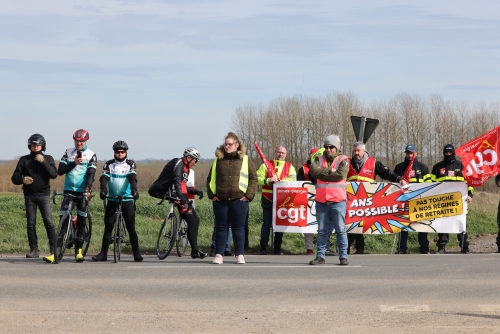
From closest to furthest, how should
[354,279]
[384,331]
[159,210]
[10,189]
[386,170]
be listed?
1. [384,331]
2. [354,279]
3. [386,170]
4. [159,210]
5. [10,189]

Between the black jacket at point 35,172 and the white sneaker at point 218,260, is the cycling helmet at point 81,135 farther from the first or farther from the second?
the white sneaker at point 218,260

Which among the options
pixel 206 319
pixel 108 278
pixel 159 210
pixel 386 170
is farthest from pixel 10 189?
pixel 206 319

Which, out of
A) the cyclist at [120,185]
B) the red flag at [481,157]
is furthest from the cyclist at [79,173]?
the red flag at [481,157]

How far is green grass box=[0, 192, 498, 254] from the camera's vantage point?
18.4m

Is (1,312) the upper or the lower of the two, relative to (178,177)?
lower

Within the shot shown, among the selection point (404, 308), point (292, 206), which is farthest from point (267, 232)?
point (404, 308)

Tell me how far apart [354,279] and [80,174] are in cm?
495

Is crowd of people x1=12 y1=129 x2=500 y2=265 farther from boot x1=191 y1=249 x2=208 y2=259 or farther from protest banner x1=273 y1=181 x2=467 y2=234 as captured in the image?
protest banner x1=273 y1=181 x2=467 y2=234

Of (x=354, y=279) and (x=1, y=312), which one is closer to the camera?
(x=1, y=312)

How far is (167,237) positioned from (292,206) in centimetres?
279

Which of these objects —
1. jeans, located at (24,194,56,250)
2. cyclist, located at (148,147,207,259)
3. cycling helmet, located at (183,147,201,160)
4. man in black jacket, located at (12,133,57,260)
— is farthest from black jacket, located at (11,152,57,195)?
cycling helmet, located at (183,147,201,160)

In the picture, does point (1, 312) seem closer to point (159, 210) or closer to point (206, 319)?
point (206, 319)

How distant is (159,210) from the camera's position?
88.2ft

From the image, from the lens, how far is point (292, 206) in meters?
16.9
